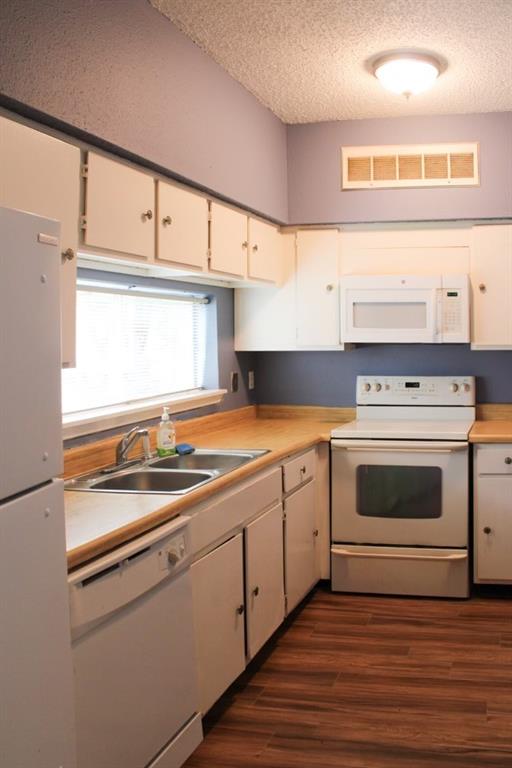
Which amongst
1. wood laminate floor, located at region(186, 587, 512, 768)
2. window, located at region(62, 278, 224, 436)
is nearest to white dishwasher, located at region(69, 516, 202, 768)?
wood laminate floor, located at region(186, 587, 512, 768)

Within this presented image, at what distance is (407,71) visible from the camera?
12.0 ft

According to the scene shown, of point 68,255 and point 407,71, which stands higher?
point 407,71

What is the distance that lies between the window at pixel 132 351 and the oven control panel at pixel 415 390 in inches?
38.0

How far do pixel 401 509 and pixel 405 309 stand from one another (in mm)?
1049

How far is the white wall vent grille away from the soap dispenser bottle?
1.76 metres

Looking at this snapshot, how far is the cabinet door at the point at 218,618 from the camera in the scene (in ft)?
9.32

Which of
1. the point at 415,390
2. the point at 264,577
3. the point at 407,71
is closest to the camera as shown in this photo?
the point at 264,577

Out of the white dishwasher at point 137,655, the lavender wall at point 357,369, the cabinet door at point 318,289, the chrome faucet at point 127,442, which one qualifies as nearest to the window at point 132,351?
the chrome faucet at point 127,442

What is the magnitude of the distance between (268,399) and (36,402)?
3.60 meters

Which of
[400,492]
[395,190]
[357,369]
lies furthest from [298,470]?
[395,190]

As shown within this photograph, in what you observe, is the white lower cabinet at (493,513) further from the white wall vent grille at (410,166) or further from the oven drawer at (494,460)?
the white wall vent grille at (410,166)

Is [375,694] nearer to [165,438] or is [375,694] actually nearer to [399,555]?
[399,555]

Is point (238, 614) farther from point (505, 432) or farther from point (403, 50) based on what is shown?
point (403, 50)

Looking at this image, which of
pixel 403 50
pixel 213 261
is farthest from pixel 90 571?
pixel 403 50
